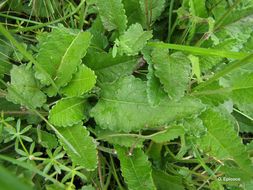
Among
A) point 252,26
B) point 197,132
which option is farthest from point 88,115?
point 252,26

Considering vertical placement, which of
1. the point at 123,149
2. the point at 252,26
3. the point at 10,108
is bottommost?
the point at 123,149

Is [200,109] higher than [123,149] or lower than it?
higher

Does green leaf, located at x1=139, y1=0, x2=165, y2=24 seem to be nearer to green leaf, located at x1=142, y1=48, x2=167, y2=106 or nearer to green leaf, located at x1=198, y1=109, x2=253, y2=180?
green leaf, located at x1=142, y1=48, x2=167, y2=106

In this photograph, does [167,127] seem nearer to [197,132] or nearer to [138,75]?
[197,132]

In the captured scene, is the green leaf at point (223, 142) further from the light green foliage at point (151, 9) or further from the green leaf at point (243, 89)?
the light green foliage at point (151, 9)

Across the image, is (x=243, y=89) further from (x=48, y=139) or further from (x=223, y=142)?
(x=48, y=139)

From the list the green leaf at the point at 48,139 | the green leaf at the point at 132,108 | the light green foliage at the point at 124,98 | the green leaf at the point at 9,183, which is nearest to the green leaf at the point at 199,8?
the light green foliage at the point at 124,98

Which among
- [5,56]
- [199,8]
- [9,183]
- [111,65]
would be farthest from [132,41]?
[9,183]
